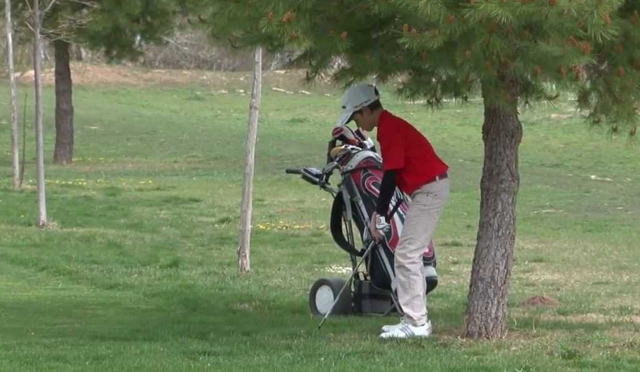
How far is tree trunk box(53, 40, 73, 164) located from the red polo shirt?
2194 cm

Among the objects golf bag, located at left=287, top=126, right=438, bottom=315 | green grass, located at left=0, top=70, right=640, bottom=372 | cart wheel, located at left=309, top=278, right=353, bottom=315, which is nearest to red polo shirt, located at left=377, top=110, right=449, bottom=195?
golf bag, located at left=287, top=126, right=438, bottom=315

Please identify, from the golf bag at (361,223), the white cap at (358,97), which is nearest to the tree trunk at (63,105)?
the golf bag at (361,223)

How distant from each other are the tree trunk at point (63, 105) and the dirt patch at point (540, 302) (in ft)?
64.7

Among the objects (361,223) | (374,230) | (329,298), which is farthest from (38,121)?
(374,230)

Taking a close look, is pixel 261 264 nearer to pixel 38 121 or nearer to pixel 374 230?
pixel 38 121

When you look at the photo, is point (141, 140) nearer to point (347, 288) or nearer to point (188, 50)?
point (188, 50)

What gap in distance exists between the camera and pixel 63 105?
97.8 ft

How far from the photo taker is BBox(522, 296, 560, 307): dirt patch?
1127 cm

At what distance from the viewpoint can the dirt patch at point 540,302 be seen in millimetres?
11266

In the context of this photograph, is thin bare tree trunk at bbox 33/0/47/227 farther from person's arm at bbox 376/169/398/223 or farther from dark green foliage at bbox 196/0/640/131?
person's arm at bbox 376/169/398/223

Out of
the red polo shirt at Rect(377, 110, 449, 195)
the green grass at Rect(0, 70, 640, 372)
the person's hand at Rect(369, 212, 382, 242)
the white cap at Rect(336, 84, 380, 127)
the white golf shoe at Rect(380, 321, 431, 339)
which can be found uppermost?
the white cap at Rect(336, 84, 380, 127)

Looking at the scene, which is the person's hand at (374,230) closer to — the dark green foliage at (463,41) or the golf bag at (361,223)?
the golf bag at (361,223)

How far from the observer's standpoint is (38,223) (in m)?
18.3

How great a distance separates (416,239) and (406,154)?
56 cm
